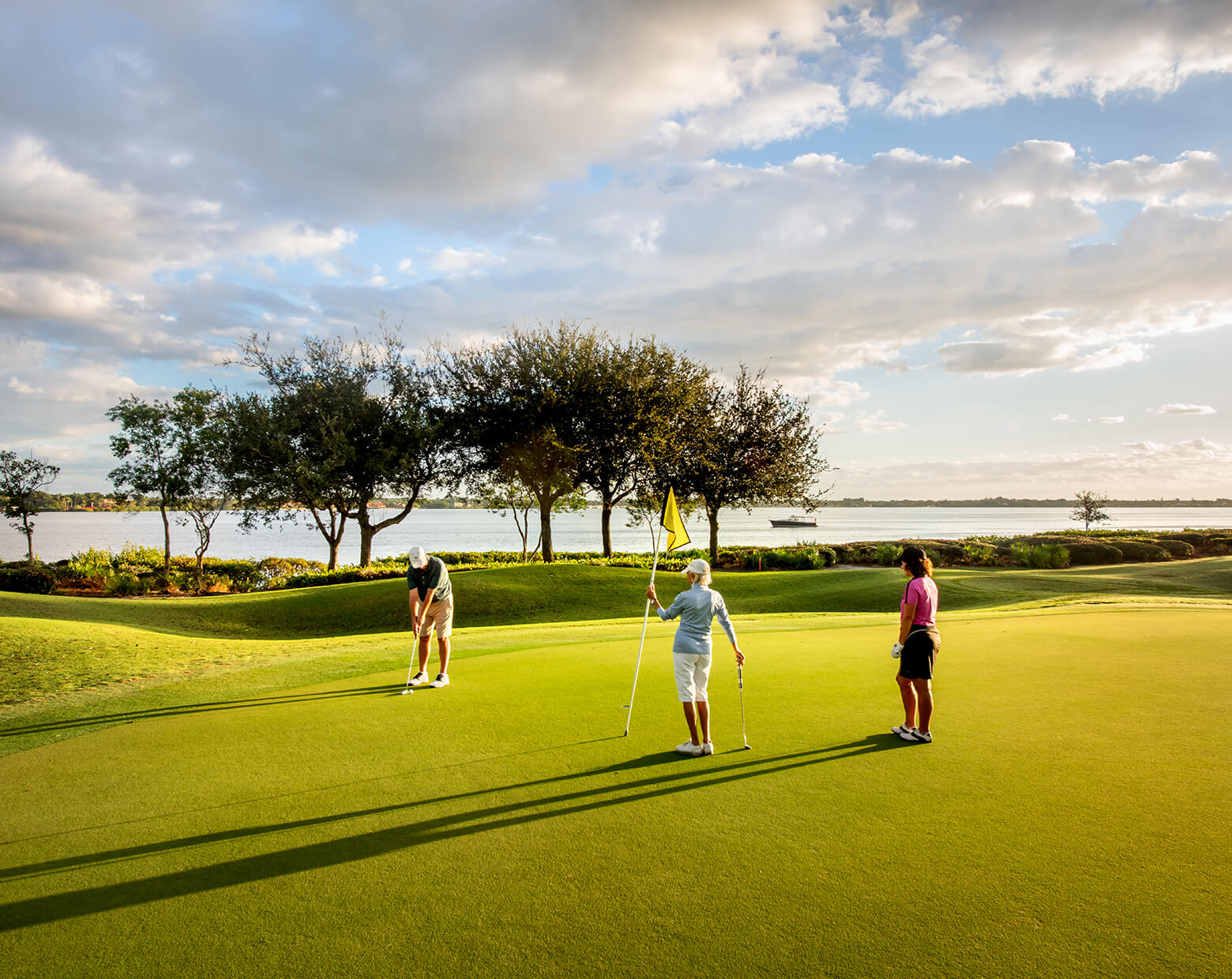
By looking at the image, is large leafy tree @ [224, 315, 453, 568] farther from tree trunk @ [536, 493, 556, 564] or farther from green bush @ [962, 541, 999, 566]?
green bush @ [962, 541, 999, 566]

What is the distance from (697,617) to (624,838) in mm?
2443

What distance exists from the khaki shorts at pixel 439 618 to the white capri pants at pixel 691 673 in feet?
15.3

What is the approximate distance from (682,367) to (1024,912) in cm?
3700

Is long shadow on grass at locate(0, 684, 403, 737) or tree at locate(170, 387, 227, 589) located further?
tree at locate(170, 387, 227, 589)

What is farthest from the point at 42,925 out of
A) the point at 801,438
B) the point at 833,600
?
the point at 801,438

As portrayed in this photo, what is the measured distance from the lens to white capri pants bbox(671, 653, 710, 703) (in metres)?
7.18

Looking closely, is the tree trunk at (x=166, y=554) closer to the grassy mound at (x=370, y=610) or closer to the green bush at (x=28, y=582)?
the green bush at (x=28, y=582)

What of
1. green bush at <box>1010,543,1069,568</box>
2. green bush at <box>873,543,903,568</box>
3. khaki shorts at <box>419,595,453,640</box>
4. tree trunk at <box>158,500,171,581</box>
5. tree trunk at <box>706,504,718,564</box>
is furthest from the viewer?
tree trunk at <box>706,504,718,564</box>

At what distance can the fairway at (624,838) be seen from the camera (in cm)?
396

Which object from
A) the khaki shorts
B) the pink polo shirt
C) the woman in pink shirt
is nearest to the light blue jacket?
the woman in pink shirt

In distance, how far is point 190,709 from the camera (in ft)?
30.6

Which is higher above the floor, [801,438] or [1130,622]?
[801,438]

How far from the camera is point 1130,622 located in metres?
15.3

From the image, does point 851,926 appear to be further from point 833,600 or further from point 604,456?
point 604,456
